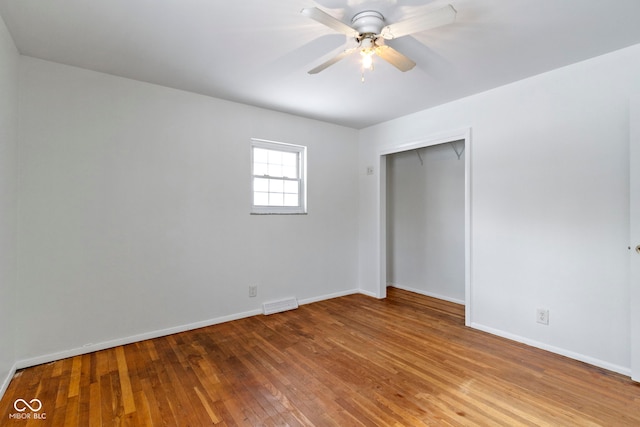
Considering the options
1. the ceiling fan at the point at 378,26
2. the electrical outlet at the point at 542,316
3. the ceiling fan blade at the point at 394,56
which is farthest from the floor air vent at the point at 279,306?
the ceiling fan blade at the point at 394,56

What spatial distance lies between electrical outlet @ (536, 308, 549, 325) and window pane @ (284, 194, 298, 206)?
2893 mm

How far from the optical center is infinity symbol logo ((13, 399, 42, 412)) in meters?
1.91

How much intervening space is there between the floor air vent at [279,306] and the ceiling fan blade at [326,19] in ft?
9.90

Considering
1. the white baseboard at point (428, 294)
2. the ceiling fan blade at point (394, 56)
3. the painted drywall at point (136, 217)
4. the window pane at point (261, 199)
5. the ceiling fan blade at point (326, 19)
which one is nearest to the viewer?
the ceiling fan blade at point (326, 19)

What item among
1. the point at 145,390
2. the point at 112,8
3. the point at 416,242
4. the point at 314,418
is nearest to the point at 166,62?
the point at 112,8

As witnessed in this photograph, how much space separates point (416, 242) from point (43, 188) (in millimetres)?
4471

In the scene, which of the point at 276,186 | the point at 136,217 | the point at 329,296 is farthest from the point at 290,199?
the point at 136,217

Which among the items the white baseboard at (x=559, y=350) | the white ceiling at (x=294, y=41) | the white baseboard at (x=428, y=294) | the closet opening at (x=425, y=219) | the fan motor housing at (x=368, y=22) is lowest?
the white baseboard at (x=559, y=350)


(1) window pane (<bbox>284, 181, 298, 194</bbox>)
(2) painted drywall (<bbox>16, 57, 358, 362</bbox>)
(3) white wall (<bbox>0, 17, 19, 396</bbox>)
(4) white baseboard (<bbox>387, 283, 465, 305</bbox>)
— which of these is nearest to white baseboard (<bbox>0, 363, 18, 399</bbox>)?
(3) white wall (<bbox>0, 17, 19, 396</bbox>)

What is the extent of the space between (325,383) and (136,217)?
2.29 meters

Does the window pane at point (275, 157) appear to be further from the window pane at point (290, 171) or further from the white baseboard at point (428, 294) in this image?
the white baseboard at point (428, 294)

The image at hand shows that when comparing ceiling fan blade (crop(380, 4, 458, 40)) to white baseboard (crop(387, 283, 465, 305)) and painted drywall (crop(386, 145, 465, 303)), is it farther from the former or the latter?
white baseboard (crop(387, 283, 465, 305))

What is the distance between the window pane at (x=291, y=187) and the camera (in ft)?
13.3

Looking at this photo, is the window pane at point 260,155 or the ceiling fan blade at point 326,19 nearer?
the ceiling fan blade at point 326,19
